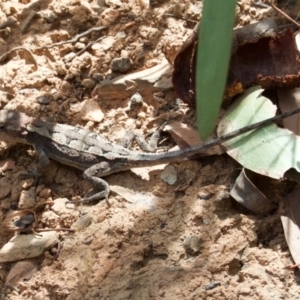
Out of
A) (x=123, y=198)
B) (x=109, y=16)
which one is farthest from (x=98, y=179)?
(x=109, y=16)

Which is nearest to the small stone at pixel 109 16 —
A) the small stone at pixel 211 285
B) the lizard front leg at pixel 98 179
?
the lizard front leg at pixel 98 179

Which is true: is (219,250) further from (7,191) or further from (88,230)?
(7,191)

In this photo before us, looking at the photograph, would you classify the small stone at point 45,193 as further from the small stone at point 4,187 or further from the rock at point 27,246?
the rock at point 27,246

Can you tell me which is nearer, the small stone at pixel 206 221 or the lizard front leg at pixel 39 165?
the small stone at pixel 206 221

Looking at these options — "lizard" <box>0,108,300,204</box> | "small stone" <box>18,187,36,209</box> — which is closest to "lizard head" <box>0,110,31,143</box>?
"lizard" <box>0,108,300,204</box>

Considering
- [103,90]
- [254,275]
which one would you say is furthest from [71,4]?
[254,275]

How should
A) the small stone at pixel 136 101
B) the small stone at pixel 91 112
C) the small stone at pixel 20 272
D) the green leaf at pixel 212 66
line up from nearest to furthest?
1. the green leaf at pixel 212 66
2. the small stone at pixel 20 272
3. the small stone at pixel 136 101
4. the small stone at pixel 91 112

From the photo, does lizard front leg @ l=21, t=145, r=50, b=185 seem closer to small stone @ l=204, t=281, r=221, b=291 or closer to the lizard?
the lizard
